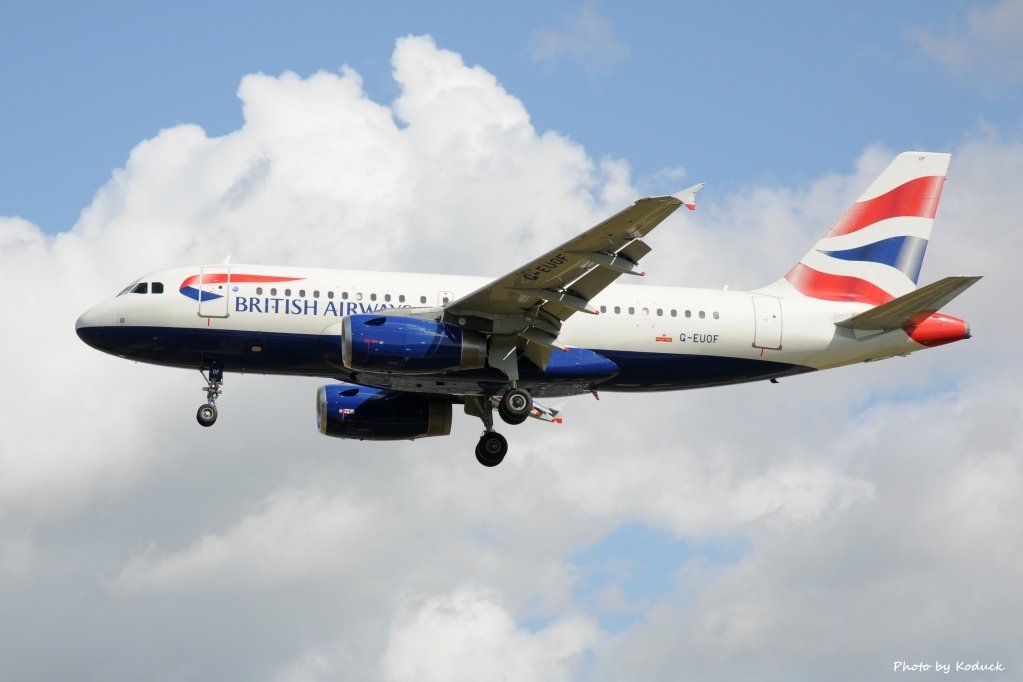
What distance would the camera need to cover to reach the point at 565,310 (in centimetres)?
4128

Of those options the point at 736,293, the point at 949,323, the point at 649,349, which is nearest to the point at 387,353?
the point at 649,349

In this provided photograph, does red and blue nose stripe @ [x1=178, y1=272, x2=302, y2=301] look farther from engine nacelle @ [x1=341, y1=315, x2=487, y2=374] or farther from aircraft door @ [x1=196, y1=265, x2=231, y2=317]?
engine nacelle @ [x1=341, y1=315, x2=487, y2=374]

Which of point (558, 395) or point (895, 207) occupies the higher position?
point (895, 207)

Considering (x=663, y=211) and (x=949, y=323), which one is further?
(x=949, y=323)

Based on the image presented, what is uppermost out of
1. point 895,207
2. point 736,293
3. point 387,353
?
point 895,207

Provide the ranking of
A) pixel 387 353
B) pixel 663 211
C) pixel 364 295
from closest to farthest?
pixel 663 211 → pixel 387 353 → pixel 364 295

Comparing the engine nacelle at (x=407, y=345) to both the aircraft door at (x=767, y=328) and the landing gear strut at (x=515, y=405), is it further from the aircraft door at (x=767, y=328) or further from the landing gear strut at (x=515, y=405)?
the aircraft door at (x=767, y=328)

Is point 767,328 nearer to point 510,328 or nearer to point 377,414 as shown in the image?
point 510,328

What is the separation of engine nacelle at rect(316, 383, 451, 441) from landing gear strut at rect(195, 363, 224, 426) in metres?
5.57

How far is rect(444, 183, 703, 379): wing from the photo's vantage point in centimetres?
3675

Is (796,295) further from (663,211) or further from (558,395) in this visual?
(663,211)

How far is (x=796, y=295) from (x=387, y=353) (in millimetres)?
13279

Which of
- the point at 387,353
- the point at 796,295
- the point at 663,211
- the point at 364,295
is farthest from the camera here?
the point at 796,295

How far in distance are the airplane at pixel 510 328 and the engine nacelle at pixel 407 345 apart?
36 mm
